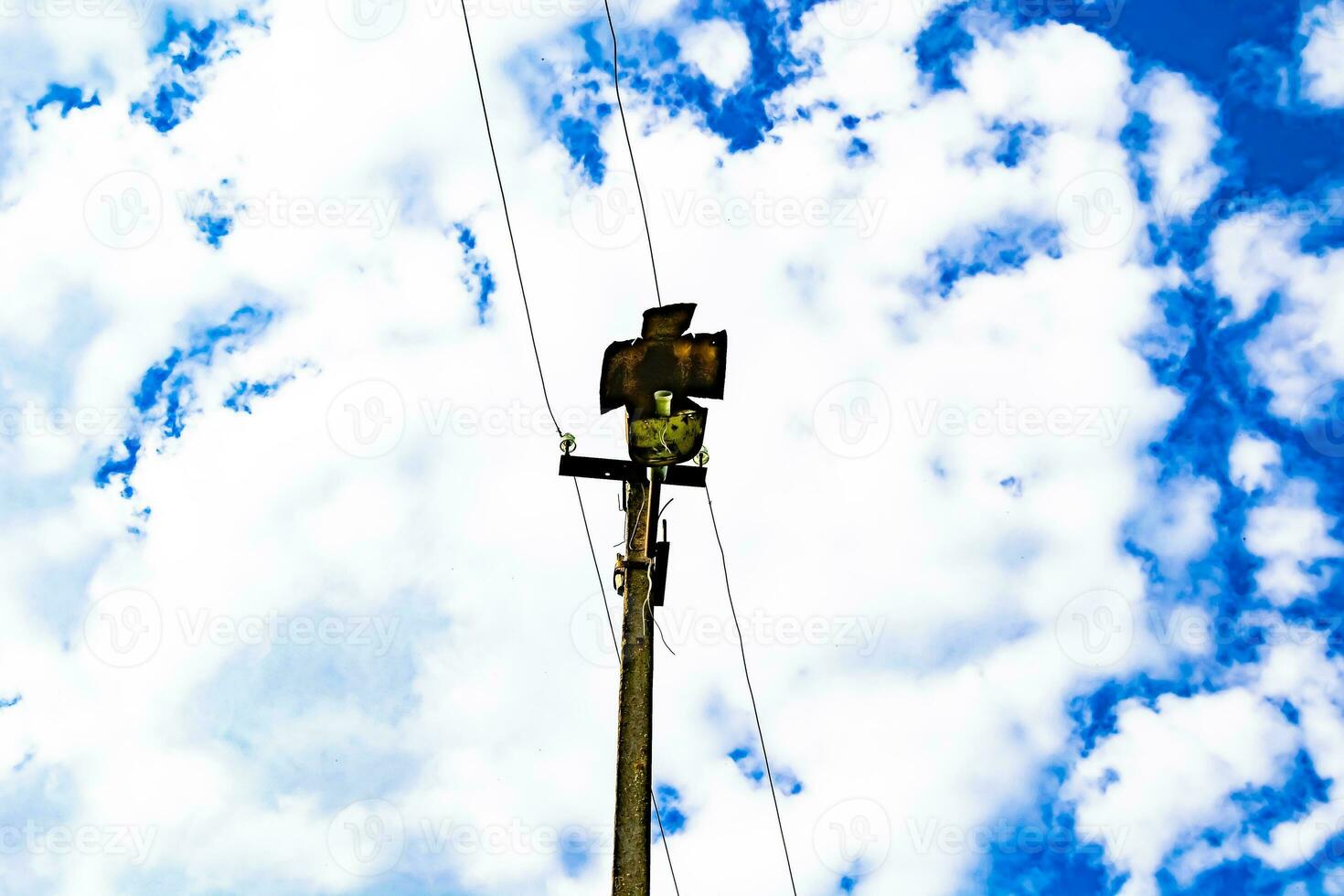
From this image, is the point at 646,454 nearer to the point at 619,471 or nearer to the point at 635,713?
the point at 619,471

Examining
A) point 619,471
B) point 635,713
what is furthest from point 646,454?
point 635,713

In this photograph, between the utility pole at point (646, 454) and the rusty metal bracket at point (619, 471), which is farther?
the rusty metal bracket at point (619, 471)

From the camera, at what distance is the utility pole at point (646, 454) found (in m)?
5.52

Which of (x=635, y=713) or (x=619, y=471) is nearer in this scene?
(x=635, y=713)

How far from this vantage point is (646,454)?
244 inches

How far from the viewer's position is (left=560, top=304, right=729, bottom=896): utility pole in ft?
18.1

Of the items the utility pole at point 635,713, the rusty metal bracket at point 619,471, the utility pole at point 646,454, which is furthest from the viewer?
the rusty metal bracket at point 619,471

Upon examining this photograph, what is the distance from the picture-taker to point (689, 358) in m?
6.43

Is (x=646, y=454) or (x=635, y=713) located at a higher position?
(x=646, y=454)

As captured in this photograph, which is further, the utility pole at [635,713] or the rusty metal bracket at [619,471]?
the rusty metal bracket at [619,471]

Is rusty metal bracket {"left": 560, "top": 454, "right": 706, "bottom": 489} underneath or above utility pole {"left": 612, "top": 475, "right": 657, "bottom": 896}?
above

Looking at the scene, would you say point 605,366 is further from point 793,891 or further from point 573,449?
point 793,891

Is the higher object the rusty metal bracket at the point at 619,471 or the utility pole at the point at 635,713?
the rusty metal bracket at the point at 619,471

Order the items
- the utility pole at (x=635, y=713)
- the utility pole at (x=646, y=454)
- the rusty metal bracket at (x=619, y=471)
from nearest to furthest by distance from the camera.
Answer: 1. the utility pole at (x=635, y=713)
2. the utility pole at (x=646, y=454)
3. the rusty metal bracket at (x=619, y=471)
